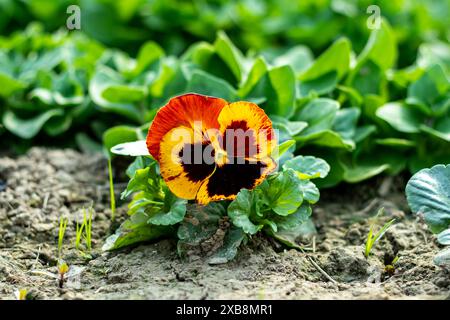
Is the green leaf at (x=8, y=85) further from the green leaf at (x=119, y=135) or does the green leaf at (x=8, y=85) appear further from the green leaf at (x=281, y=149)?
the green leaf at (x=281, y=149)

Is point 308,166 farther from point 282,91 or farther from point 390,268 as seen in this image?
point 282,91

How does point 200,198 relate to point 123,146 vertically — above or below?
below

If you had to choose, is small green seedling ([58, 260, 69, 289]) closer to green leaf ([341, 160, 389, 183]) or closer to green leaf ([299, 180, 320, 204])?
green leaf ([299, 180, 320, 204])

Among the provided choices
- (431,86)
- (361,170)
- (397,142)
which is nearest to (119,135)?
(361,170)
